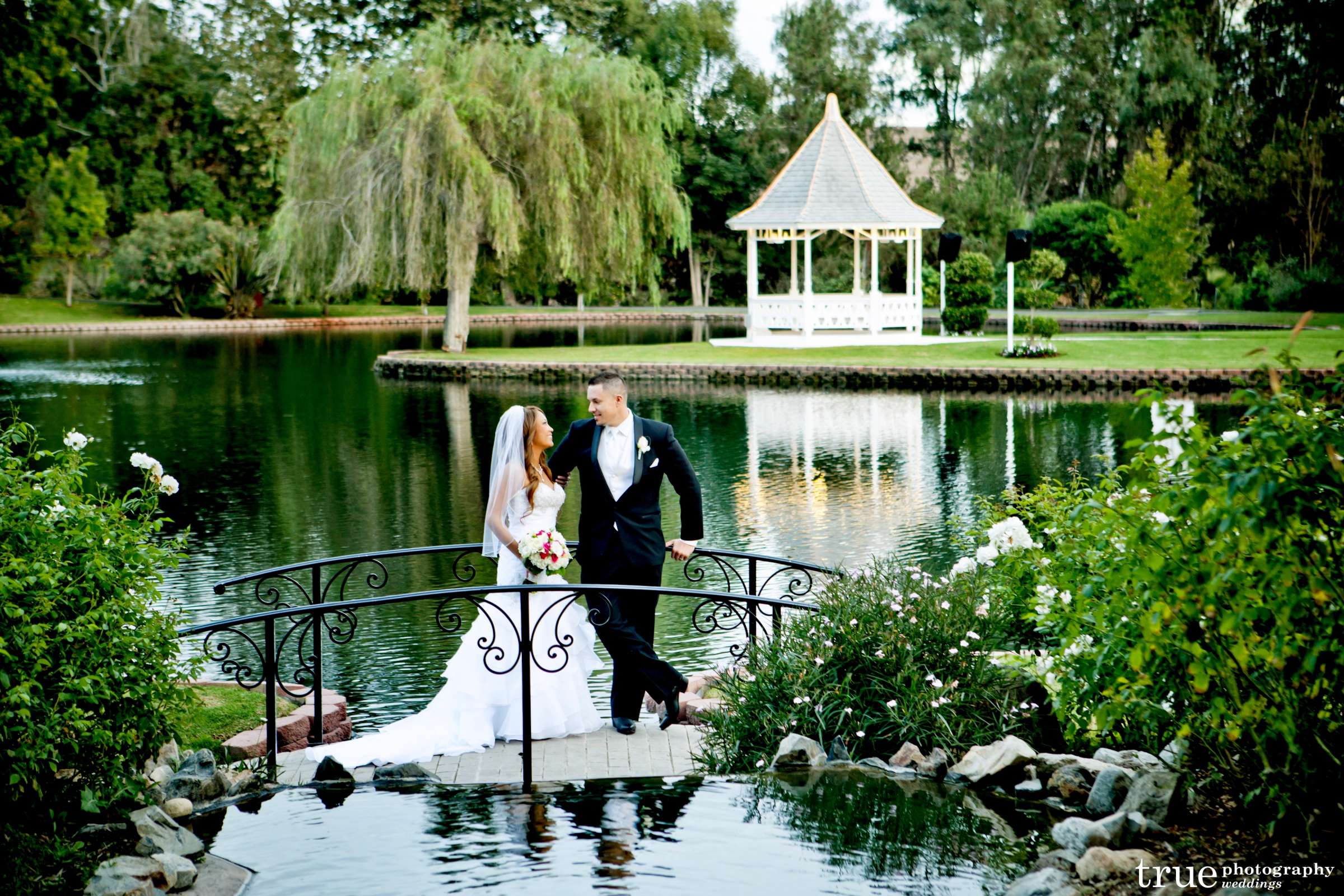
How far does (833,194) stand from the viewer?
125ft

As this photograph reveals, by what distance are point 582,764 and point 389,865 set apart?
150 centimetres

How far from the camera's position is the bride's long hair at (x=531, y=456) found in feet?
24.7

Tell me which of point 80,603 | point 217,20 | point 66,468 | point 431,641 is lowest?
point 431,641

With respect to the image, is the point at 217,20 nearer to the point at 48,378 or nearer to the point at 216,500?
the point at 48,378

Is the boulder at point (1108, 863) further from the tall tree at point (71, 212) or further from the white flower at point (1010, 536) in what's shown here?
the tall tree at point (71, 212)

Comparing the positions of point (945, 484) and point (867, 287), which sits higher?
point (867, 287)

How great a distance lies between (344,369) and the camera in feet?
115

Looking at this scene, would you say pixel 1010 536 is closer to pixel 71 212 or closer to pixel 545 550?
pixel 545 550

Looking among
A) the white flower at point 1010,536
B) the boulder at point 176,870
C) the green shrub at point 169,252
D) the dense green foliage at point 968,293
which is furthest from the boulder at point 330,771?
the green shrub at point 169,252

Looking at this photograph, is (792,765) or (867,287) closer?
(792,765)

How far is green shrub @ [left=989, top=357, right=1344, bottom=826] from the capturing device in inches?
157

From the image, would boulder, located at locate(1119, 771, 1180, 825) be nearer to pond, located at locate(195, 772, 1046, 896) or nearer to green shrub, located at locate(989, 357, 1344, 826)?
green shrub, located at locate(989, 357, 1344, 826)

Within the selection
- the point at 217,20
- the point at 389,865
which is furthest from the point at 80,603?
the point at 217,20

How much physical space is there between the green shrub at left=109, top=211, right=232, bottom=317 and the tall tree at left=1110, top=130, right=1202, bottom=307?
1343 inches
